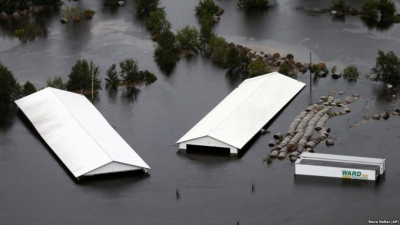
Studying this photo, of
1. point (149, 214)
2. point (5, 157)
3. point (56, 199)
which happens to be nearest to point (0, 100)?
point (5, 157)

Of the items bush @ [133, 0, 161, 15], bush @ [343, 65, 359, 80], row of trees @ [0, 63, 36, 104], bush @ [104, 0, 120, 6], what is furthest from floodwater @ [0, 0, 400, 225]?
bush @ [104, 0, 120, 6]

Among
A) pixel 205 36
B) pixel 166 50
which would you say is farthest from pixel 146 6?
pixel 166 50

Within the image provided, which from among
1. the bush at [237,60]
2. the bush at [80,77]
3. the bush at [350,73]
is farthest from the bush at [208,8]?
the bush at [350,73]

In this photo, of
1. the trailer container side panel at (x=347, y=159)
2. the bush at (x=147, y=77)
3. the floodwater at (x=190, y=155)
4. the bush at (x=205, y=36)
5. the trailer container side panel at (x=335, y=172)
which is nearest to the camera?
the floodwater at (x=190, y=155)

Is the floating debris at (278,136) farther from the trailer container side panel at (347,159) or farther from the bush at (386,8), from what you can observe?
the bush at (386,8)

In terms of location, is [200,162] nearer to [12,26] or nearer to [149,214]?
[149,214]

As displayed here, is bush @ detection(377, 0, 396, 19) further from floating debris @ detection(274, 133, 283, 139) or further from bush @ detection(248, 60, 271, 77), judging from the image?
floating debris @ detection(274, 133, 283, 139)
